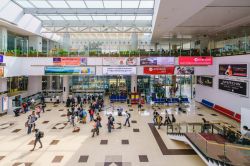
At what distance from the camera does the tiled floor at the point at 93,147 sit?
326 inches

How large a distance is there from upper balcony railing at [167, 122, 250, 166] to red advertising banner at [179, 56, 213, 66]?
306 inches

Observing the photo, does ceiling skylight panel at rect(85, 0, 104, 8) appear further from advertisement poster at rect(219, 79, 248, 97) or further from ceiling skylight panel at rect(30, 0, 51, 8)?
advertisement poster at rect(219, 79, 248, 97)

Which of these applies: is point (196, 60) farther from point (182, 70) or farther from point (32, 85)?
point (32, 85)

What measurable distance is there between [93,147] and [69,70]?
419 inches

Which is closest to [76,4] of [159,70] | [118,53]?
[118,53]

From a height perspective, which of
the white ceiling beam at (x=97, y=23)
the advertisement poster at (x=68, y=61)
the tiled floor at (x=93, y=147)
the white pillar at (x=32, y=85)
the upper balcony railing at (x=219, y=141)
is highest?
the white ceiling beam at (x=97, y=23)

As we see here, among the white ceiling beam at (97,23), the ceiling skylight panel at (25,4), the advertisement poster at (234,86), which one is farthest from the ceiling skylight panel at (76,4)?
the advertisement poster at (234,86)

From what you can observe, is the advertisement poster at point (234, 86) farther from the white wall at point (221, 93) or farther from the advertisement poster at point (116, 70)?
the advertisement poster at point (116, 70)

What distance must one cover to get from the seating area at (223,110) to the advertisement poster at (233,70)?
287cm

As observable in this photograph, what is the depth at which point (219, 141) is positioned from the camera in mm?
9086

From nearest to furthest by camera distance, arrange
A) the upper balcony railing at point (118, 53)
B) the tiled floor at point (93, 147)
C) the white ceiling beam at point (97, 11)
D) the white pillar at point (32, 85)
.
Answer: the tiled floor at point (93, 147), the white ceiling beam at point (97, 11), the upper balcony railing at point (118, 53), the white pillar at point (32, 85)

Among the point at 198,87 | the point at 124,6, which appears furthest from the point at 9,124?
the point at 198,87

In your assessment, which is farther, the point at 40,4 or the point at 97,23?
the point at 97,23

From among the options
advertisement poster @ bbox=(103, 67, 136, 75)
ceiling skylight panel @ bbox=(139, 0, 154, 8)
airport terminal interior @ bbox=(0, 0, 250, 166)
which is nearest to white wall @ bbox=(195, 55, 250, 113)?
airport terminal interior @ bbox=(0, 0, 250, 166)
